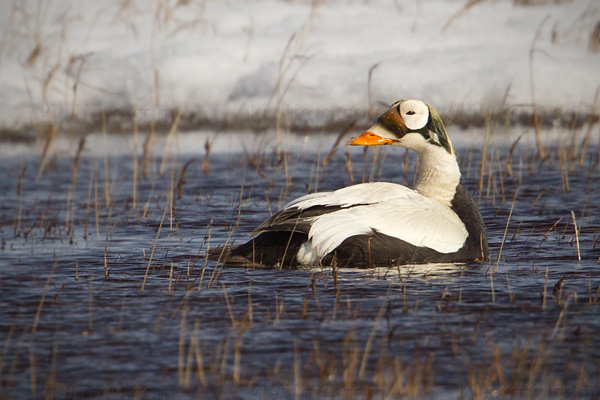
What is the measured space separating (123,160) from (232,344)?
6.78 metres

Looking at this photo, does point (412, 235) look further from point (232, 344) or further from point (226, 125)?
point (226, 125)

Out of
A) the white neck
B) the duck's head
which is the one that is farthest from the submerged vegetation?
the duck's head

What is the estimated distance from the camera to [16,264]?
240 inches

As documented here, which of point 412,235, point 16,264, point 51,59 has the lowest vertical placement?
point 16,264

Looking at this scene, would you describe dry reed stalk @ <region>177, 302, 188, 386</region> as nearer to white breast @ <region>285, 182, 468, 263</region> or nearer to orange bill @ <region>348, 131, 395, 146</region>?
white breast @ <region>285, 182, 468, 263</region>

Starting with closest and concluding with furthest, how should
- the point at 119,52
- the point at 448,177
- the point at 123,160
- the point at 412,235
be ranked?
the point at 412,235 < the point at 448,177 < the point at 123,160 < the point at 119,52

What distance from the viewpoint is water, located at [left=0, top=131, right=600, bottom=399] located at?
391 cm

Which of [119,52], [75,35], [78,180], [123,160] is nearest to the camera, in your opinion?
[78,180]

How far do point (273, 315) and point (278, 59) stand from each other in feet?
30.5

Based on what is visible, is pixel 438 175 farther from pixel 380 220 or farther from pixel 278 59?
pixel 278 59

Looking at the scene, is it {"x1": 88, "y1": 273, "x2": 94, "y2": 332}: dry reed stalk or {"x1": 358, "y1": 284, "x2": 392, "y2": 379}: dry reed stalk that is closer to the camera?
{"x1": 358, "y1": 284, "x2": 392, "y2": 379}: dry reed stalk

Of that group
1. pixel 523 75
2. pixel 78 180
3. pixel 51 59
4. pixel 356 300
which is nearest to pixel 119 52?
pixel 51 59

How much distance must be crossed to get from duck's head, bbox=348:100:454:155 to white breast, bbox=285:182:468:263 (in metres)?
0.47

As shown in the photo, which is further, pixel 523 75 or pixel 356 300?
pixel 523 75
